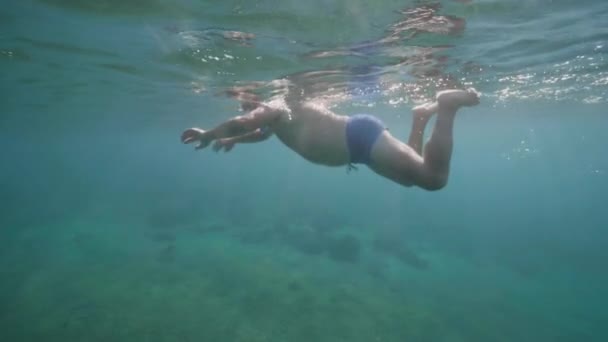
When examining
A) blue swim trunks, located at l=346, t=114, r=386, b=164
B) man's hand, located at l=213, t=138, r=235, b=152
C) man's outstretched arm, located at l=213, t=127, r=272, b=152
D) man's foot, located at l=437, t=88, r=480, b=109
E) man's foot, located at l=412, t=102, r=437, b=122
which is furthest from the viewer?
man's foot, located at l=412, t=102, r=437, b=122

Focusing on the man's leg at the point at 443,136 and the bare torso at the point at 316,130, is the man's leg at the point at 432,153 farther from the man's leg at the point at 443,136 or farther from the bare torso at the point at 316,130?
the bare torso at the point at 316,130

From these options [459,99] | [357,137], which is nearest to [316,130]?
[357,137]

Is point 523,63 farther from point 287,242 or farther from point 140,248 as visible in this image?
point 140,248

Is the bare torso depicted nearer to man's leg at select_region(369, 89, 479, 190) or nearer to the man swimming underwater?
the man swimming underwater

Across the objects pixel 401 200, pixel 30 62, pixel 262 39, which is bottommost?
pixel 401 200

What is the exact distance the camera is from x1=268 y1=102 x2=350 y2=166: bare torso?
5762mm

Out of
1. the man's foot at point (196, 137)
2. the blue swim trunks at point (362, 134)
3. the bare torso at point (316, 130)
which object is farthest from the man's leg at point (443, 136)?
the man's foot at point (196, 137)

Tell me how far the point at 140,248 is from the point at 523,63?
23647 millimetres

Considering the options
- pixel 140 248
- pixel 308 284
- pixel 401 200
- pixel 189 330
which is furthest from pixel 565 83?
pixel 401 200

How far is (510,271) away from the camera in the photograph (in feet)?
89.3

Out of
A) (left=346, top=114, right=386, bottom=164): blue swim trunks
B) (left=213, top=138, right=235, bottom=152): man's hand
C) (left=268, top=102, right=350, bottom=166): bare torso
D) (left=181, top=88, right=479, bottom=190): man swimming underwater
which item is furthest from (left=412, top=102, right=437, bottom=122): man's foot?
(left=213, top=138, right=235, bottom=152): man's hand

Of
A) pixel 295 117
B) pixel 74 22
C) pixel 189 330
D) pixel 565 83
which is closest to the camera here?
pixel 295 117

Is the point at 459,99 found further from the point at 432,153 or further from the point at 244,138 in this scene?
the point at 244,138

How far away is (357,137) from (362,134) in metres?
0.09
